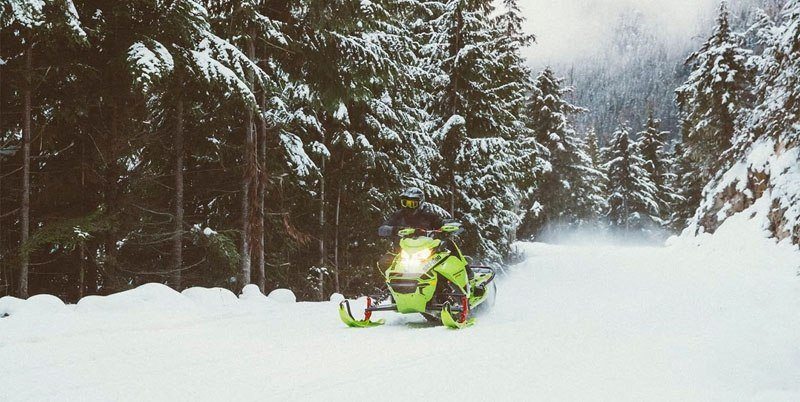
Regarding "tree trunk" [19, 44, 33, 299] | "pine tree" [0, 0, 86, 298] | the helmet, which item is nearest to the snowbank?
the helmet

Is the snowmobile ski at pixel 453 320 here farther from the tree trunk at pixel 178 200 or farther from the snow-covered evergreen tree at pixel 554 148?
the snow-covered evergreen tree at pixel 554 148

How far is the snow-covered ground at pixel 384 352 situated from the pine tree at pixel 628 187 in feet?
141

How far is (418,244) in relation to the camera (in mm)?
6941

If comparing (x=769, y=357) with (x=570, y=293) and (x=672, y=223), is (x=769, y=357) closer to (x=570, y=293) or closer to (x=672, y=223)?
(x=570, y=293)

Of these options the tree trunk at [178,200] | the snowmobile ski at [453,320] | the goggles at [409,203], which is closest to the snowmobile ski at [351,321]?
the snowmobile ski at [453,320]

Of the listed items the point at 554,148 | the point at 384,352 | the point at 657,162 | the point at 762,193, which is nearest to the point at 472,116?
the point at 762,193

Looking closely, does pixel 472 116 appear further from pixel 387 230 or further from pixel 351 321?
pixel 351 321

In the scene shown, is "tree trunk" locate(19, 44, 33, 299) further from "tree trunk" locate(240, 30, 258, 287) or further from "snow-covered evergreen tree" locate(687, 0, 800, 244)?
"snow-covered evergreen tree" locate(687, 0, 800, 244)

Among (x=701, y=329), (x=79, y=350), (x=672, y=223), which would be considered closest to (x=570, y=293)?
(x=701, y=329)

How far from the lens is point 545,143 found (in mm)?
36625

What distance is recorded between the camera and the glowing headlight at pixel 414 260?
680cm

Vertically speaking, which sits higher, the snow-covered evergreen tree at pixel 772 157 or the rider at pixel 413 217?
the snow-covered evergreen tree at pixel 772 157

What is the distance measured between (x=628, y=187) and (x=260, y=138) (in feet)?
148

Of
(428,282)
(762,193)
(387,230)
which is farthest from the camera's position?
(762,193)
